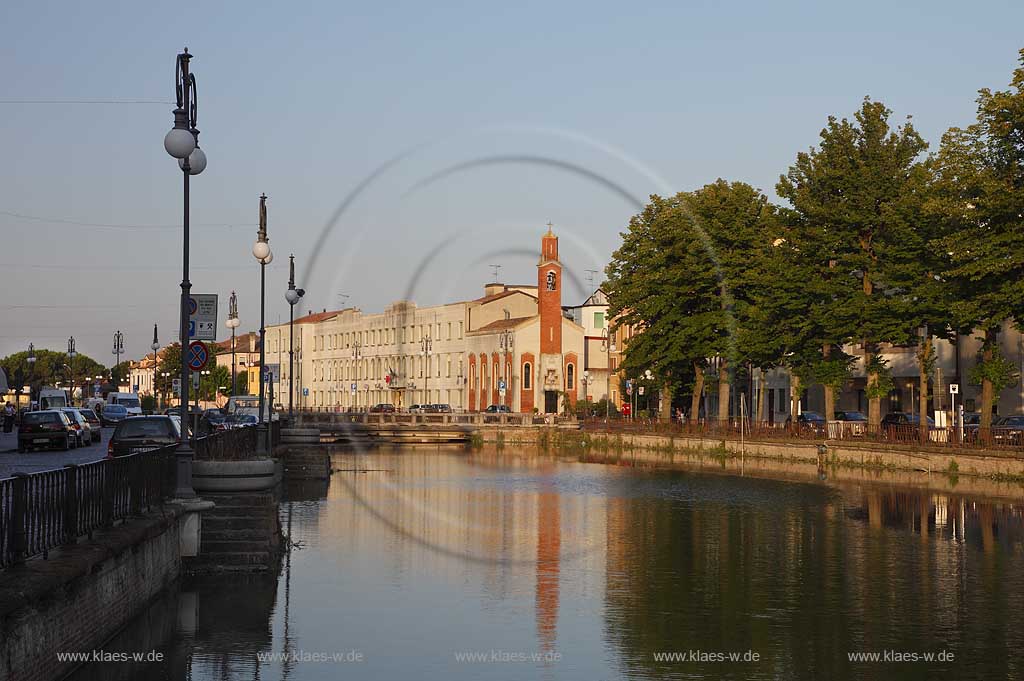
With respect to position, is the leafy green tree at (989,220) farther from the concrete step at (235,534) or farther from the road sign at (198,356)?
the concrete step at (235,534)

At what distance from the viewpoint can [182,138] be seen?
22234mm

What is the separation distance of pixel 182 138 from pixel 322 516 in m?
15.7

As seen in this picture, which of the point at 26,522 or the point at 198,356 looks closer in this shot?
the point at 26,522

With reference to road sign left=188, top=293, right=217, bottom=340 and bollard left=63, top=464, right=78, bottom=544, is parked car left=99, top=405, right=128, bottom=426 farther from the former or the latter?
bollard left=63, top=464, right=78, bottom=544

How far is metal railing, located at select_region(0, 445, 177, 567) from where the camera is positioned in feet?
44.1

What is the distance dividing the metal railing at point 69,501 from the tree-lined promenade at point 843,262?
123ft

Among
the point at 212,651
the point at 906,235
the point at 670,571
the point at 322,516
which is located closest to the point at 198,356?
the point at 322,516

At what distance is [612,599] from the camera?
2098 centimetres

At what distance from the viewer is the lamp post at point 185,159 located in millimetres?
22219

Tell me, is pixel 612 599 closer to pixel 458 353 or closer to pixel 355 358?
Result: pixel 458 353

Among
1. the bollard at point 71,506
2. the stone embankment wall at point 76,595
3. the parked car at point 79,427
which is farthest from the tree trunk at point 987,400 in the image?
the bollard at point 71,506

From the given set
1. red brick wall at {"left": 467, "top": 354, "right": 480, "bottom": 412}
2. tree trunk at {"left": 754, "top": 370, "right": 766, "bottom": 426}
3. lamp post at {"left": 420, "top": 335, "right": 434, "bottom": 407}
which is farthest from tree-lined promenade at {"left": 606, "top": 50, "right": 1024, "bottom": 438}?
lamp post at {"left": 420, "top": 335, "right": 434, "bottom": 407}

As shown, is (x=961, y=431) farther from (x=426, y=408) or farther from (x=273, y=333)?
(x=273, y=333)

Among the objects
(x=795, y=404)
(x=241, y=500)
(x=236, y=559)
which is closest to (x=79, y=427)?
(x=241, y=500)
